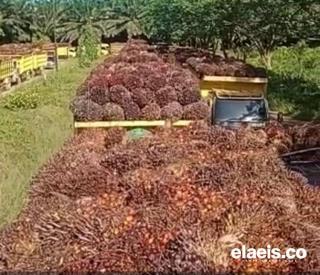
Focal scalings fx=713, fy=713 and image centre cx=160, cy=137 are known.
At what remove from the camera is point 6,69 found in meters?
25.9

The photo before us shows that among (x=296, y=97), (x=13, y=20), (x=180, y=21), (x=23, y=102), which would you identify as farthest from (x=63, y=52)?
(x=23, y=102)

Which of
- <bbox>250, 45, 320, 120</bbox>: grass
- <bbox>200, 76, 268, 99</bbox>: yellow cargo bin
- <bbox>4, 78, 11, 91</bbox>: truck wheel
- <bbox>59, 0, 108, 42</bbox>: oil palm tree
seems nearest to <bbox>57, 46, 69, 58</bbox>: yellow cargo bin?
<bbox>59, 0, 108, 42</bbox>: oil palm tree

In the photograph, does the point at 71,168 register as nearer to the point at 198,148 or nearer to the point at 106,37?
the point at 198,148

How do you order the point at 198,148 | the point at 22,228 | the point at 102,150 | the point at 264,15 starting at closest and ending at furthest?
the point at 22,228
the point at 198,148
the point at 102,150
the point at 264,15

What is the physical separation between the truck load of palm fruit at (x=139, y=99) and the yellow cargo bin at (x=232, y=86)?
0.62 meters

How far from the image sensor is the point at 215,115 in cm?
1245

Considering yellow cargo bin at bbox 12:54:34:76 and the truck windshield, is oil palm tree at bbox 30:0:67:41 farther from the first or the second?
the truck windshield

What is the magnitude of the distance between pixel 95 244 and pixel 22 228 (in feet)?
3.29

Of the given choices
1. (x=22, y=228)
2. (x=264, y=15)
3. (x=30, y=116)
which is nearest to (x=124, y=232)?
(x=22, y=228)

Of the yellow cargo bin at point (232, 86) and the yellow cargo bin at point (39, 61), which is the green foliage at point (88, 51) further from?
the yellow cargo bin at point (232, 86)

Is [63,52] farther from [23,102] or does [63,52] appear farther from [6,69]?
[23,102]

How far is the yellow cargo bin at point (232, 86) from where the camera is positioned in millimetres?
15016

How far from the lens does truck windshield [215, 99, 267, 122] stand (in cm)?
1230

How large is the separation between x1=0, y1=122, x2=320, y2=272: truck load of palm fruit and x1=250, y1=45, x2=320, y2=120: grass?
11.0m
